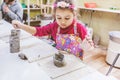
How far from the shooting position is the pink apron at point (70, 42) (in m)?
1.34

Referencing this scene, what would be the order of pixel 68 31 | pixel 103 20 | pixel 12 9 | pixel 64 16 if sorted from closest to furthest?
pixel 64 16, pixel 68 31, pixel 12 9, pixel 103 20

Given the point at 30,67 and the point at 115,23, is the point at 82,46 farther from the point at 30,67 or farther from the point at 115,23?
the point at 115,23

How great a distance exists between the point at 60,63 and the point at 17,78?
0.28 metres

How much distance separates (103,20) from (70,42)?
7.77ft

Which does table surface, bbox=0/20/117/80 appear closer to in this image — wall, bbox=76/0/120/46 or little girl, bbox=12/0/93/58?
little girl, bbox=12/0/93/58

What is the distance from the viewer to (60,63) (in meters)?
0.99

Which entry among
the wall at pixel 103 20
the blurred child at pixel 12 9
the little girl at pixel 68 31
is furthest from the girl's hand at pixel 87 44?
the wall at pixel 103 20

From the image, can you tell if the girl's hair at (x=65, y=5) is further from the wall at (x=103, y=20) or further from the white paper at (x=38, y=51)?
the wall at (x=103, y=20)

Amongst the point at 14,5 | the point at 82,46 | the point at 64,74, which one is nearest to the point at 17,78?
the point at 64,74

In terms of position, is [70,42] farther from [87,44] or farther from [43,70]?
[43,70]

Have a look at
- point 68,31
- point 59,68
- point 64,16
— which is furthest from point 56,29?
point 59,68

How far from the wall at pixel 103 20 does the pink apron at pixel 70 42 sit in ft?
6.86

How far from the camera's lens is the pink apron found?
4.41 feet

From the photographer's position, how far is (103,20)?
138 inches
